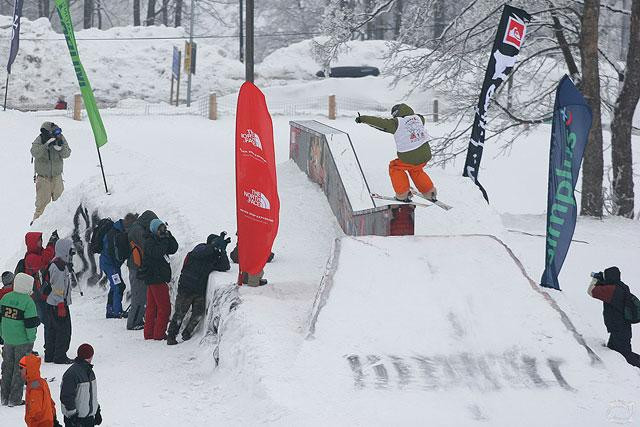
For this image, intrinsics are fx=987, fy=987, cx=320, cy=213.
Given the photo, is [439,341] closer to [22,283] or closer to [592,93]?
[22,283]

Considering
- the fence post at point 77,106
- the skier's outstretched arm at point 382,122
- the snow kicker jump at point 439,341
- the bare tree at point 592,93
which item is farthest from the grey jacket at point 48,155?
the fence post at point 77,106

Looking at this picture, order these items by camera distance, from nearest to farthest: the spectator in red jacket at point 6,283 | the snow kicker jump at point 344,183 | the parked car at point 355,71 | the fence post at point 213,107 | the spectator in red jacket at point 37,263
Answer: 1. the spectator in red jacket at point 6,283
2. the spectator in red jacket at point 37,263
3. the snow kicker jump at point 344,183
4. the fence post at point 213,107
5. the parked car at point 355,71

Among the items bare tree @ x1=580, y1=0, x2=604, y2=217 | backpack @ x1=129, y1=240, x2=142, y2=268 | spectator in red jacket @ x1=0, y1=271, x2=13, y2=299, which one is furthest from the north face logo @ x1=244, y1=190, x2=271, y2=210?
bare tree @ x1=580, y1=0, x2=604, y2=217

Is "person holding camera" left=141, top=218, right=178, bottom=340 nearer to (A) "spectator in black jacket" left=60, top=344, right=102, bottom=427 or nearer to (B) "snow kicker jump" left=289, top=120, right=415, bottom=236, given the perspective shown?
(B) "snow kicker jump" left=289, top=120, right=415, bottom=236

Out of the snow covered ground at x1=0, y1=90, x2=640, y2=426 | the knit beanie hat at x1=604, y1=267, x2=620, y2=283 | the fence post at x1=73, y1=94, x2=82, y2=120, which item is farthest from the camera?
the fence post at x1=73, y1=94, x2=82, y2=120

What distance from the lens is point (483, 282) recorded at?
10.2 m

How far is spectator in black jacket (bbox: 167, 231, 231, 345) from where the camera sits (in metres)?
11.2

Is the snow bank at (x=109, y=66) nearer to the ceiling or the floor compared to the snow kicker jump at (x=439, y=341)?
nearer to the ceiling

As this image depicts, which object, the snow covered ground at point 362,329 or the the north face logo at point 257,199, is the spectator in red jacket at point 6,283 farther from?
the the north face logo at point 257,199

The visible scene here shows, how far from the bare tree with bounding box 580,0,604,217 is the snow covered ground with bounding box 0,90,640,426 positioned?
5.68 feet

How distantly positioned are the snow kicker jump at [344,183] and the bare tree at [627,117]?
5.48 metres

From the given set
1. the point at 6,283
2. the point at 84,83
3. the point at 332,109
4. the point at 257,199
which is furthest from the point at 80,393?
the point at 332,109

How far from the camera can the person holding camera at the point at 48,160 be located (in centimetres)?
1650

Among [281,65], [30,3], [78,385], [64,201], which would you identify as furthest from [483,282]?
[30,3]
